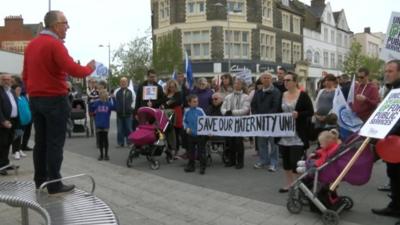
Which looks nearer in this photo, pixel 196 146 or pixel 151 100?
pixel 196 146

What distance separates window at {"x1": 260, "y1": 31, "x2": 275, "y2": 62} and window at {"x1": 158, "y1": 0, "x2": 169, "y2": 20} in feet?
31.5

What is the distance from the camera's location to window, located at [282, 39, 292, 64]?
190 ft

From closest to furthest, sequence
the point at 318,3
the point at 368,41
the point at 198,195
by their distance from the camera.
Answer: the point at 198,195 < the point at 318,3 < the point at 368,41

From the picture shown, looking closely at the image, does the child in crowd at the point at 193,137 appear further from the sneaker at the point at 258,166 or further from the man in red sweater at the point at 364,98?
the man in red sweater at the point at 364,98

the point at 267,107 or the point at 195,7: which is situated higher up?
the point at 195,7

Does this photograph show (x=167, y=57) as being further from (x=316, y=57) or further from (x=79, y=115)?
(x=316, y=57)

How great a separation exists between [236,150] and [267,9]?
44620 millimetres

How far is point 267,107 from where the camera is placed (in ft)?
33.8

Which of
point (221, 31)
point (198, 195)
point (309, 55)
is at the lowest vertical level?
point (198, 195)

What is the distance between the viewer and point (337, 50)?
77.5 meters

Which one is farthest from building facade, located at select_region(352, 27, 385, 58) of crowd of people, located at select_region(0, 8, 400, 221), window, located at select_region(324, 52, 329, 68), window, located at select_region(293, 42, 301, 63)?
crowd of people, located at select_region(0, 8, 400, 221)

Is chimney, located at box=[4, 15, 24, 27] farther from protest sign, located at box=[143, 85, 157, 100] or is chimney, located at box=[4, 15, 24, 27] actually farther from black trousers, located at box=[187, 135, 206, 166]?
black trousers, located at box=[187, 135, 206, 166]

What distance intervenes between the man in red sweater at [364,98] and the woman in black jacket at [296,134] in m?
1.29

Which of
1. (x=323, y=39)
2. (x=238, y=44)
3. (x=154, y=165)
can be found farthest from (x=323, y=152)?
(x=323, y=39)
